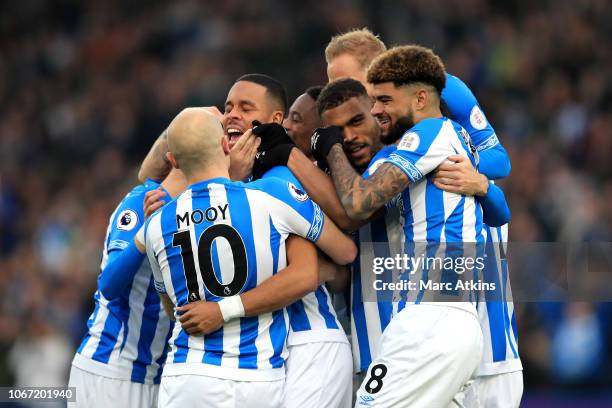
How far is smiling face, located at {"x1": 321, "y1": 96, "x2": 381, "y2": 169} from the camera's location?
5.70 m

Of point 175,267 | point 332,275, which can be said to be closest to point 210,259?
point 175,267

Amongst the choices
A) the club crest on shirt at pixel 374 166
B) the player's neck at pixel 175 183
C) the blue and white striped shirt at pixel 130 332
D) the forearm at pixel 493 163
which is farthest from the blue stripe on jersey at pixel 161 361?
the forearm at pixel 493 163

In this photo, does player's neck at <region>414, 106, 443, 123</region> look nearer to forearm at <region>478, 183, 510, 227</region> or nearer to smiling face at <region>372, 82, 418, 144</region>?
smiling face at <region>372, 82, 418, 144</region>

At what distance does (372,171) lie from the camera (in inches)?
216

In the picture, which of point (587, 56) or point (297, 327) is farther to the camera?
point (587, 56)

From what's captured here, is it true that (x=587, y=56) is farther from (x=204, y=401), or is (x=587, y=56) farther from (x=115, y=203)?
(x=204, y=401)

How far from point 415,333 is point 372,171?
89 cm

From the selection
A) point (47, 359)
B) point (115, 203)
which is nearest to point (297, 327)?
point (47, 359)

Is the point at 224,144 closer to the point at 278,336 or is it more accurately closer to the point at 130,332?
the point at 278,336

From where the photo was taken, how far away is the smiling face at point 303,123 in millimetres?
6062

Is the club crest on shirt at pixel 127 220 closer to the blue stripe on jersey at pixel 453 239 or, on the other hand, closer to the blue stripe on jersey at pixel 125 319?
the blue stripe on jersey at pixel 125 319

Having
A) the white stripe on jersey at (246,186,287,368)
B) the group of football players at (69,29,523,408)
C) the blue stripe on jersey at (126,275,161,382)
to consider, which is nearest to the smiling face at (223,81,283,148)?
the group of football players at (69,29,523,408)

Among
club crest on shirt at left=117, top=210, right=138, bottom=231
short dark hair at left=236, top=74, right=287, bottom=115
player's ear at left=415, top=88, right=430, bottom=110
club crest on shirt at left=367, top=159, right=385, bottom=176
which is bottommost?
club crest on shirt at left=117, top=210, right=138, bottom=231

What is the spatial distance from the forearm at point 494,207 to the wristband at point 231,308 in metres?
1.52
